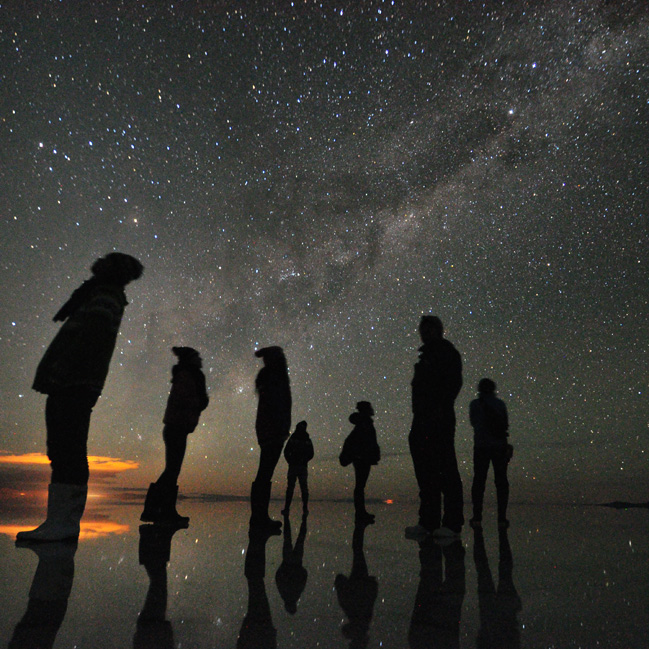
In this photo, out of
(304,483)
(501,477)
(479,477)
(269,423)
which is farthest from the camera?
(304,483)

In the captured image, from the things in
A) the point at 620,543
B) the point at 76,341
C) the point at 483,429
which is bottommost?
the point at 620,543

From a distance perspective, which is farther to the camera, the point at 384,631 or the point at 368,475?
the point at 368,475

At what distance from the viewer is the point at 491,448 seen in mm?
5328

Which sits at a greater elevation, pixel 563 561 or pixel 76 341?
pixel 76 341

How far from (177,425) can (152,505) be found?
2.39 ft


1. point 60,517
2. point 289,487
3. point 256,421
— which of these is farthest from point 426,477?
point 289,487

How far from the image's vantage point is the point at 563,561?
267cm

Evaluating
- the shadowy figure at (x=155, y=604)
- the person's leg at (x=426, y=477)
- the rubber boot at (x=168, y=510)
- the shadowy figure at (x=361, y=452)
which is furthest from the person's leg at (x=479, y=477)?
the shadowy figure at (x=155, y=604)

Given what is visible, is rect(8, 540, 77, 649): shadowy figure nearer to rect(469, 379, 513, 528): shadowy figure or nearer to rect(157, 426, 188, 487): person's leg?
rect(157, 426, 188, 487): person's leg

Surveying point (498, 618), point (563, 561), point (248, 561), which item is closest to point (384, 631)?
point (498, 618)

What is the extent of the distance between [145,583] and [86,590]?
22 cm

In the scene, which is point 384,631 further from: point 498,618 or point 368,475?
point 368,475

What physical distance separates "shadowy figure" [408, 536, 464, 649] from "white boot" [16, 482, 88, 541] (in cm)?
195

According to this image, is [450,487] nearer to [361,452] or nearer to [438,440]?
[438,440]
